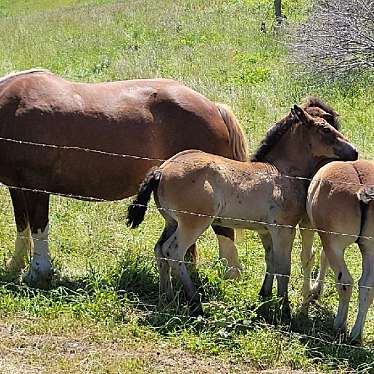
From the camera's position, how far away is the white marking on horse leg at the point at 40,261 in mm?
6055

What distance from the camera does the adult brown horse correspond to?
6.14 meters

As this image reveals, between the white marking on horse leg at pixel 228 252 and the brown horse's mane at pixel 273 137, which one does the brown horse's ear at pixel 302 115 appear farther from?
the white marking on horse leg at pixel 228 252

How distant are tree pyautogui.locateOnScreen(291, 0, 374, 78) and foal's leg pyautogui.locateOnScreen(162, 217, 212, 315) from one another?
8.19 m

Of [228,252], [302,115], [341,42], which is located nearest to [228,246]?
[228,252]

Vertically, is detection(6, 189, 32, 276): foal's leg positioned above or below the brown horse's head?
below

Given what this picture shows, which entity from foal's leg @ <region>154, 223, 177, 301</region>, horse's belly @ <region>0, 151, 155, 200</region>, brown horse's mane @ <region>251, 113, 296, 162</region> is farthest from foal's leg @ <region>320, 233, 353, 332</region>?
horse's belly @ <region>0, 151, 155, 200</region>

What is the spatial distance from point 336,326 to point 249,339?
2.26ft

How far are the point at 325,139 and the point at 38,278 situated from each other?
2.70m

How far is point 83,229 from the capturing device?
718 centimetres

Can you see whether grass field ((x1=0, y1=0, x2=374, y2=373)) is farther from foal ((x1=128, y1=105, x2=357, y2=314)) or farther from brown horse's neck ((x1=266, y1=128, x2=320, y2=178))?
brown horse's neck ((x1=266, y1=128, x2=320, y2=178))

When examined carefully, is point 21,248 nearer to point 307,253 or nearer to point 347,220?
point 307,253

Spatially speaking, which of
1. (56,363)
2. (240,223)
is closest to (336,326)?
(240,223)

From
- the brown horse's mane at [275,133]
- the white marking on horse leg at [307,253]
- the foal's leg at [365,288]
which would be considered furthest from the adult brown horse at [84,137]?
the foal's leg at [365,288]

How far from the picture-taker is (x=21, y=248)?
641 cm
